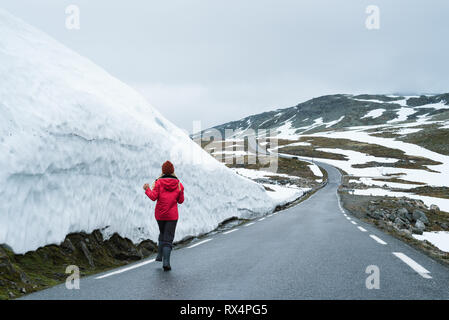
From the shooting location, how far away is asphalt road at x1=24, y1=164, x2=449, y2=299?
4.37 meters

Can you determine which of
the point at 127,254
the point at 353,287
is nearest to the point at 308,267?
the point at 353,287

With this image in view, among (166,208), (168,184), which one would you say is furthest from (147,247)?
(168,184)

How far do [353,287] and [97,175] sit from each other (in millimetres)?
6756

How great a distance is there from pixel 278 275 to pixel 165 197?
2473mm

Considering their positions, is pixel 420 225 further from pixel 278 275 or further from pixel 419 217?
pixel 278 275

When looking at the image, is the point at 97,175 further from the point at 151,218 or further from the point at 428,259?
the point at 428,259

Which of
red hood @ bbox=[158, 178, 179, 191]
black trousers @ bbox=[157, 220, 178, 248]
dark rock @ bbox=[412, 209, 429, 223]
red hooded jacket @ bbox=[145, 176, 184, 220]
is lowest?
dark rock @ bbox=[412, 209, 429, 223]

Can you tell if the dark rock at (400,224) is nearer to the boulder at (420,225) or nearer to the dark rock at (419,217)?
the boulder at (420,225)

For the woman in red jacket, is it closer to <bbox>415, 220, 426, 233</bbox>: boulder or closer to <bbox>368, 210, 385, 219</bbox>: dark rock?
<bbox>368, 210, 385, 219</bbox>: dark rock

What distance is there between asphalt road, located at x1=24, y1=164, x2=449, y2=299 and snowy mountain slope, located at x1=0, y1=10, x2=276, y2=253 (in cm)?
181

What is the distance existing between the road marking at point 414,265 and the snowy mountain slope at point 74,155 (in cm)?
619

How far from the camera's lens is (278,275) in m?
5.32

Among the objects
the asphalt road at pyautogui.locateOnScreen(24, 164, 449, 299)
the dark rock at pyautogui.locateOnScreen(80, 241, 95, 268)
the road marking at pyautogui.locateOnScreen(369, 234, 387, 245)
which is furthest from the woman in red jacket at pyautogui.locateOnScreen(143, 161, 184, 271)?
the road marking at pyautogui.locateOnScreen(369, 234, 387, 245)

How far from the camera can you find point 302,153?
318 feet
